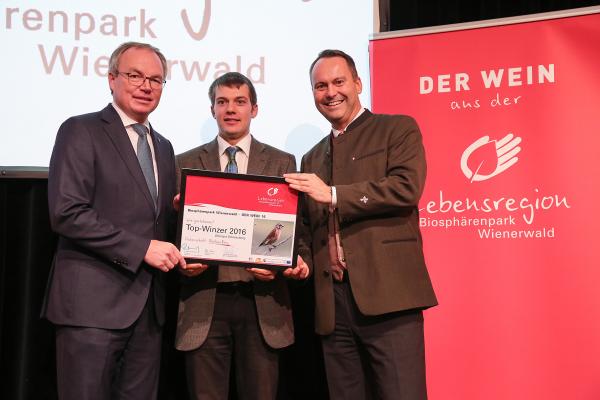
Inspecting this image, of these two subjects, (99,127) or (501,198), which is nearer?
(99,127)

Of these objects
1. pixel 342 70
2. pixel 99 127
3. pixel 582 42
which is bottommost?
pixel 99 127

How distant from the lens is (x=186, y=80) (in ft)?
9.69

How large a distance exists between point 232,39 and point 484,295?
5.92 ft

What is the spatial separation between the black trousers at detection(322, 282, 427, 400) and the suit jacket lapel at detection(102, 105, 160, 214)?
84 centimetres

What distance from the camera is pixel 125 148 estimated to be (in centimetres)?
212

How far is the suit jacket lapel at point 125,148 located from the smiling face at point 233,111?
46 cm

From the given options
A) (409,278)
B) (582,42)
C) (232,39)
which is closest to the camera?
(409,278)

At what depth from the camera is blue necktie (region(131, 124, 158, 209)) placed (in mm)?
2184

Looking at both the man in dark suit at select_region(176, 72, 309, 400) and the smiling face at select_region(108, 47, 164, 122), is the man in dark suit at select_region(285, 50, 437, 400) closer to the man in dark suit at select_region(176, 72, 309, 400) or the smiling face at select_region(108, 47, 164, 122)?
the man in dark suit at select_region(176, 72, 309, 400)

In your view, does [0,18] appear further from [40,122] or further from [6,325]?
[6,325]

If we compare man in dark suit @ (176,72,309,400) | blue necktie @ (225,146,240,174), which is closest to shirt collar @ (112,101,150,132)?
blue necktie @ (225,146,240,174)

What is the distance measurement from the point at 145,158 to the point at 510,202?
175cm

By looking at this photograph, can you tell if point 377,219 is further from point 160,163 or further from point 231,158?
point 160,163

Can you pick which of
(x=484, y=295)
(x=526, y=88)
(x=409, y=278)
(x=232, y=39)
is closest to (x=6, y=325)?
(x=232, y=39)
